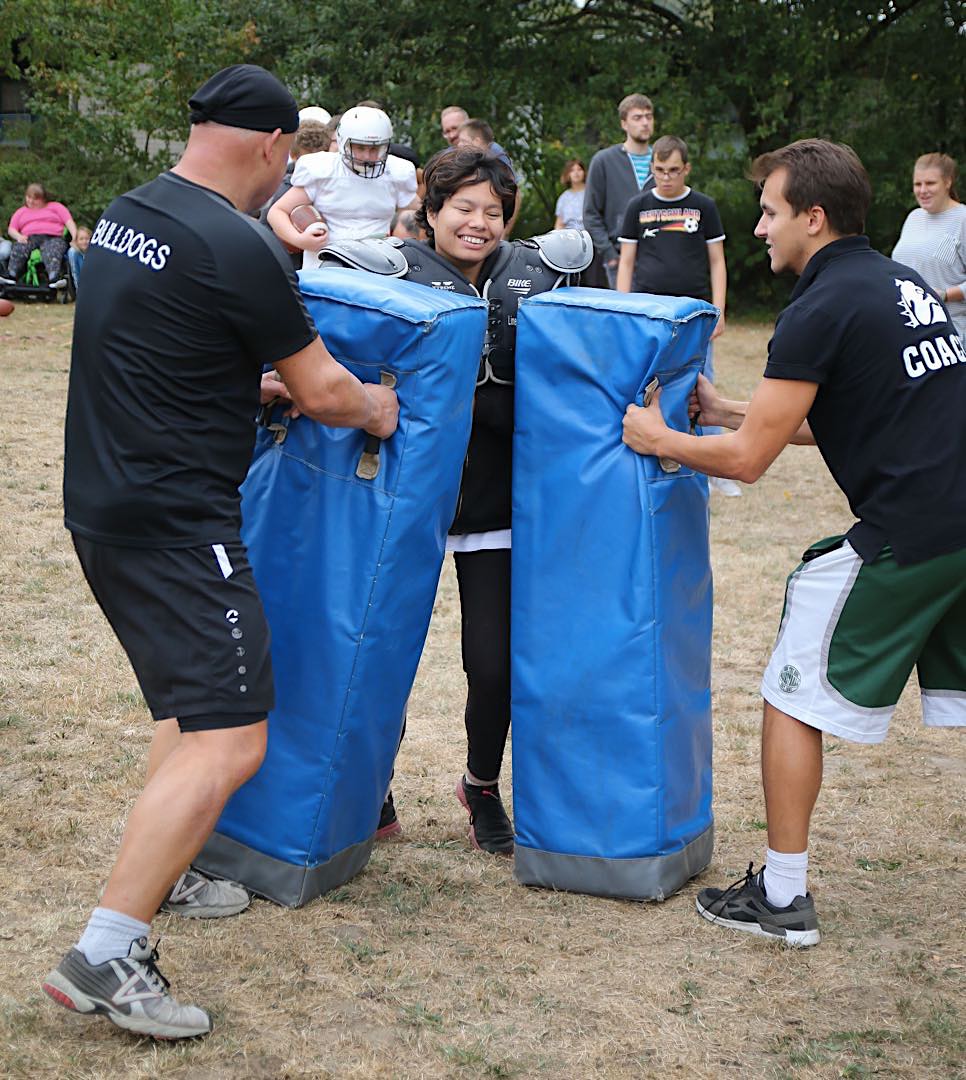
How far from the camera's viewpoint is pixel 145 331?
276 cm

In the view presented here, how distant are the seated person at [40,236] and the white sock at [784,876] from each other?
46.8 ft

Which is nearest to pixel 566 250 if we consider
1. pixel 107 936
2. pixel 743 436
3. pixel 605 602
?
pixel 743 436

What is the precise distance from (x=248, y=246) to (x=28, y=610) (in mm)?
3531

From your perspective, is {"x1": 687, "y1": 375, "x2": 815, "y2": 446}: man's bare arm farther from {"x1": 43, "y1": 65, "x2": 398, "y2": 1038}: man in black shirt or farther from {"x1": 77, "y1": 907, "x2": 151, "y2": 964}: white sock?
{"x1": 77, "y1": 907, "x2": 151, "y2": 964}: white sock

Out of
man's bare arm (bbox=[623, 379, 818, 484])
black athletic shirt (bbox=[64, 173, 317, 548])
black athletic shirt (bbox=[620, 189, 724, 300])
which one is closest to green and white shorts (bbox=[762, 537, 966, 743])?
man's bare arm (bbox=[623, 379, 818, 484])

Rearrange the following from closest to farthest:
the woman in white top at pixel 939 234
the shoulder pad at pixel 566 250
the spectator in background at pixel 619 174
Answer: the shoulder pad at pixel 566 250, the woman in white top at pixel 939 234, the spectator in background at pixel 619 174

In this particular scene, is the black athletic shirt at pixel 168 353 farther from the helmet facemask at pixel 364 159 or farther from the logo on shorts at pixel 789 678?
the helmet facemask at pixel 364 159

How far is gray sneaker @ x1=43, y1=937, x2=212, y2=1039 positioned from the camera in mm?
2727

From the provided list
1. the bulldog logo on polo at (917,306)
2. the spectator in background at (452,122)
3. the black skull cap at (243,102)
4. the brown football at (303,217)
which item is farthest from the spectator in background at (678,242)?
the black skull cap at (243,102)

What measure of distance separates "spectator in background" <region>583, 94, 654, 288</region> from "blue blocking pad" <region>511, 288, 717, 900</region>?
20.7 feet

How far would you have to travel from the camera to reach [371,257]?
3498 mm

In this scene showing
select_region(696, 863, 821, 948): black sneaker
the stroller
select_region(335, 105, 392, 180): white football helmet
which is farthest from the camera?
the stroller

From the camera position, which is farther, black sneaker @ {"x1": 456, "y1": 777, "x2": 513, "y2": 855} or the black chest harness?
black sneaker @ {"x1": 456, "y1": 777, "x2": 513, "y2": 855}

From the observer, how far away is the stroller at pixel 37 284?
16125 mm
